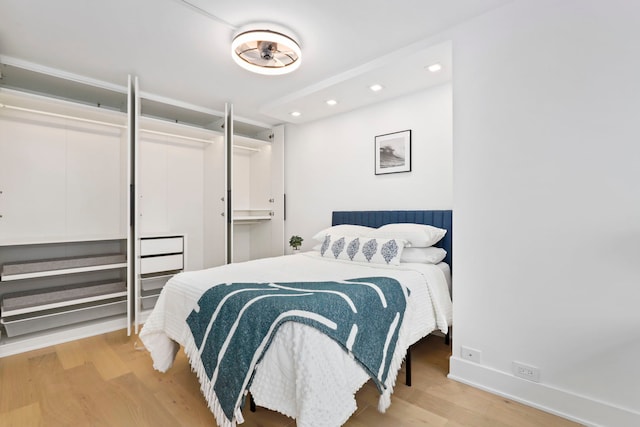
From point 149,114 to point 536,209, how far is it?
4.27 m

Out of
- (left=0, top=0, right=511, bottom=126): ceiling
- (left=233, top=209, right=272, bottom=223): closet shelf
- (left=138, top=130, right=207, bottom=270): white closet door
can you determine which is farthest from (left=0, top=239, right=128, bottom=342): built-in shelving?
(left=0, top=0, right=511, bottom=126): ceiling

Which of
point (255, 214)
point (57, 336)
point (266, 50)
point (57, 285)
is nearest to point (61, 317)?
point (57, 336)

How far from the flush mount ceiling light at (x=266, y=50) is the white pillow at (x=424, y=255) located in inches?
72.0

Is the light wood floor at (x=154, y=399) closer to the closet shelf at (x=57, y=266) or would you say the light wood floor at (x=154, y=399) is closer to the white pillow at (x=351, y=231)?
the closet shelf at (x=57, y=266)

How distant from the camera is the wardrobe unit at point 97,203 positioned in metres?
2.92

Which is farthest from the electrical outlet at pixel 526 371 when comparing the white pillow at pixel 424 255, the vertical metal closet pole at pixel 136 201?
the vertical metal closet pole at pixel 136 201

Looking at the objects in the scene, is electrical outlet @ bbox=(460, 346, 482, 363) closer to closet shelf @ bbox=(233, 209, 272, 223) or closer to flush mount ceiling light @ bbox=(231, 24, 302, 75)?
flush mount ceiling light @ bbox=(231, 24, 302, 75)

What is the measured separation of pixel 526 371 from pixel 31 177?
14.7ft

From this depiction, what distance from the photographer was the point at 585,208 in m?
1.74

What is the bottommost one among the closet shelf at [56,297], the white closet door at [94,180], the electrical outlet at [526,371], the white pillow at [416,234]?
the electrical outlet at [526,371]

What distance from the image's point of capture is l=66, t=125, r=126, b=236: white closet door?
3320mm

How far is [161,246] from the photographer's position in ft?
11.3

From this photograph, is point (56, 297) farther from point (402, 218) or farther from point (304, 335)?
point (402, 218)

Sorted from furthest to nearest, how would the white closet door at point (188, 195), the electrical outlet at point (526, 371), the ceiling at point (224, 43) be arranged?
1. the white closet door at point (188, 195)
2. the ceiling at point (224, 43)
3. the electrical outlet at point (526, 371)
